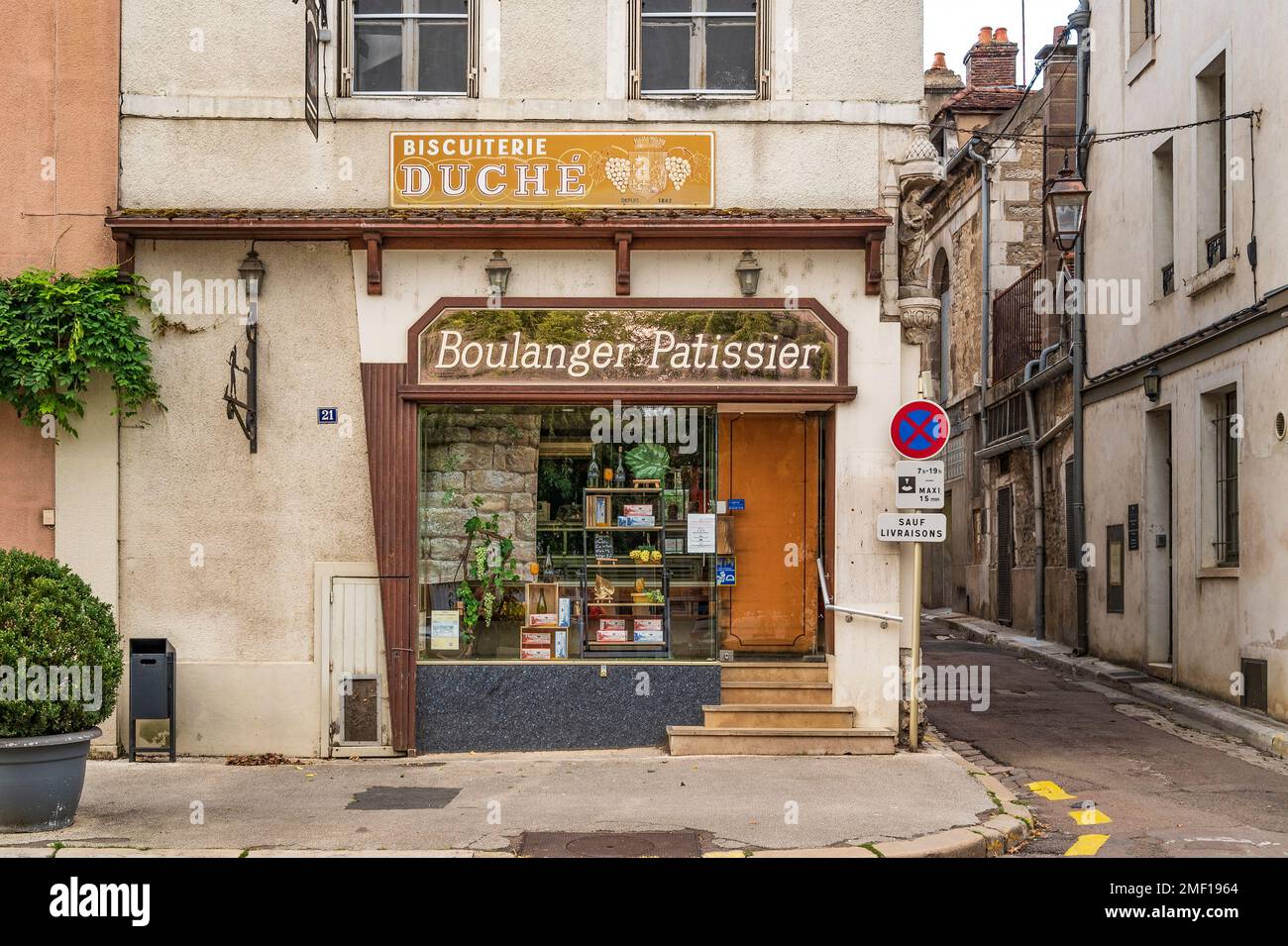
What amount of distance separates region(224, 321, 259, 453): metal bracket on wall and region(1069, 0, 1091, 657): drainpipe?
1212 cm

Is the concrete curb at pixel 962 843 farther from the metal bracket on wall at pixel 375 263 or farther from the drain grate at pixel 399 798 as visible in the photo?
the metal bracket on wall at pixel 375 263

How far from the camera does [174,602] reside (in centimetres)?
1137

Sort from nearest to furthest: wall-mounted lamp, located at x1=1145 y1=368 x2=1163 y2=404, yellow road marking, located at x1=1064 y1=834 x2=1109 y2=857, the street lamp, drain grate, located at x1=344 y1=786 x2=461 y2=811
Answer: yellow road marking, located at x1=1064 y1=834 x2=1109 y2=857, drain grate, located at x1=344 y1=786 x2=461 y2=811, wall-mounted lamp, located at x1=1145 y1=368 x2=1163 y2=404, the street lamp

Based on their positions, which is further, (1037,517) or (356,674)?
(1037,517)

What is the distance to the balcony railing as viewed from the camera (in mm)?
22688

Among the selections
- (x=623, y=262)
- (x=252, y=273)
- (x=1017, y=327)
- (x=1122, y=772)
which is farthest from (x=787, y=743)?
(x=1017, y=327)

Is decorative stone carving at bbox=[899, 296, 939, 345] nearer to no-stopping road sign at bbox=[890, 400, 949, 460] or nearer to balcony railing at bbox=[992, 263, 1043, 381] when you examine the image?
no-stopping road sign at bbox=[890, 400, 949, 460]

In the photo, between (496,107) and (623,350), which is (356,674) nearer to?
(623,350)

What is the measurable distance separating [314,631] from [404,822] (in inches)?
121

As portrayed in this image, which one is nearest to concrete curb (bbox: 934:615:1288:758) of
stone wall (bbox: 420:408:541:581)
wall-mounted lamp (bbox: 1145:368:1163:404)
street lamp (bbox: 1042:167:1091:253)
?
wall-mounted lamp (bbox: 1145:368:1163:404)

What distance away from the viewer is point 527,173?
452 inches

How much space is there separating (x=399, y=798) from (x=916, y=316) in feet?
18.5

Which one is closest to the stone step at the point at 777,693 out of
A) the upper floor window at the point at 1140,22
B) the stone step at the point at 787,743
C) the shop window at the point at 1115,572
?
the stone step at the point at 787,743
